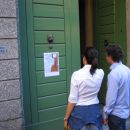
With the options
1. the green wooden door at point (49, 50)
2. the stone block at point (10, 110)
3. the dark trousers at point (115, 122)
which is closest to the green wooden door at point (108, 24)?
the green wooden door at point (49, 50)

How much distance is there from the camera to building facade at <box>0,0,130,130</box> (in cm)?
537

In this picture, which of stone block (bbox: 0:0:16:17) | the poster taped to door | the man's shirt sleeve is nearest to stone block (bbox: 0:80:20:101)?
the poster taped to door

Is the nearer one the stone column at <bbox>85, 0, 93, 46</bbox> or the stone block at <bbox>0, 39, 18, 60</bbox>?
the stone block at <bbox>0, 39, 18, 60</bbox>

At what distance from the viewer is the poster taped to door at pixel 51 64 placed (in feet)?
20.4

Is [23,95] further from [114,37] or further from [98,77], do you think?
[114,37]

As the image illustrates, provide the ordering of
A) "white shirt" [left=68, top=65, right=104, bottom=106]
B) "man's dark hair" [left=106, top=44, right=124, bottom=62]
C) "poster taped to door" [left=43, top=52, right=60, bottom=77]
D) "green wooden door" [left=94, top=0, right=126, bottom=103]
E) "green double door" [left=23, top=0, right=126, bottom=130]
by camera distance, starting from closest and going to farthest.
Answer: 1. "white shirt" [left=68, top=65, right=104, bottom=106]
2. "man's dark hair" [left=106, top=44, right=124, bottom=62]
3. "green double door" [left=23, top=0, right=126, bottom=130]
4. "poster taped to door" [left=43, top=52, right=60, bottom=77]
5. "green wooden door" [left=94, top=0, right=126, bottom=103]

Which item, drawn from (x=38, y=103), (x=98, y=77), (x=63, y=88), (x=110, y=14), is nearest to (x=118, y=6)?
(x=110, y=14)

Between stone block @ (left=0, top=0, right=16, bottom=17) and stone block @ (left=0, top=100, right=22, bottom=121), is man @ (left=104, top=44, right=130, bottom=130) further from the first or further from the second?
stone block @ (left=0, top=0, right=16, bottom=17)

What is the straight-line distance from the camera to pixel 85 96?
409 centimetres

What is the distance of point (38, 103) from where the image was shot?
6145 millimetres

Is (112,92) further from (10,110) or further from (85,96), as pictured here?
(10,110)

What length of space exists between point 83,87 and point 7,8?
6.85 feet

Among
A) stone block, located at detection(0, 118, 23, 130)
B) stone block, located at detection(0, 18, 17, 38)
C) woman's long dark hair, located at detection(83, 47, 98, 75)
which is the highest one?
stone block, located at detection(0, 18, 17, 38)

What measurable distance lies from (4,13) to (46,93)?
1.73m
